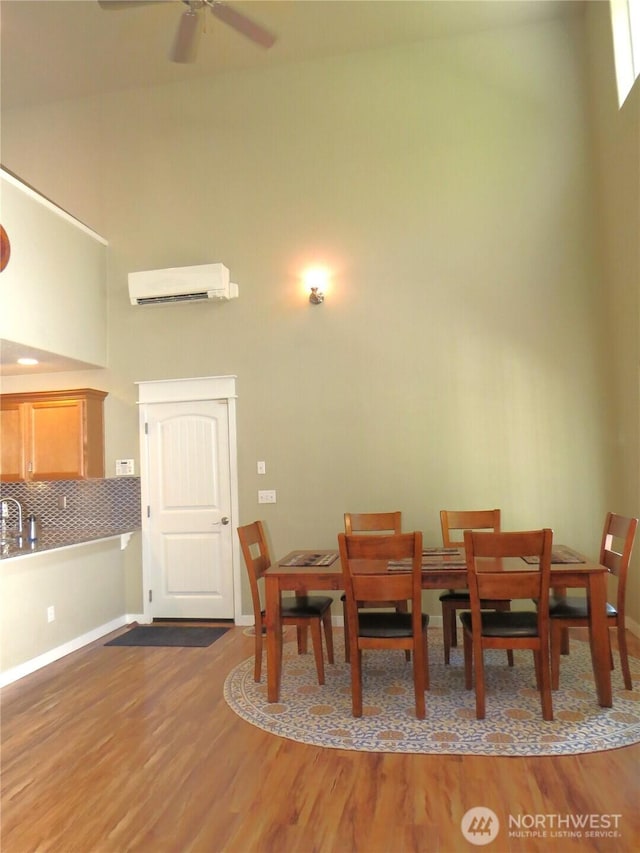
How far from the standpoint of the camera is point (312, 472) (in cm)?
495

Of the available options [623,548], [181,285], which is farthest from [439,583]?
[181,285]

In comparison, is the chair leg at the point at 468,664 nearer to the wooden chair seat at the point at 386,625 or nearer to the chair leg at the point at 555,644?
the wooden chair seat at the point at 386,625

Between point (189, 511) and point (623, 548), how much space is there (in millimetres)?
3480

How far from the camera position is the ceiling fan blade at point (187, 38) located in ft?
11.1

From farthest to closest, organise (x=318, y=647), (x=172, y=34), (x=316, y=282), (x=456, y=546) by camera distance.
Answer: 1. (x=316, y=282)
2. (x=172, y=34)
3. (x=456, y=546)
4. (x=318, y=647)

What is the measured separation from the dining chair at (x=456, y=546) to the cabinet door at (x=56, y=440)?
319cm

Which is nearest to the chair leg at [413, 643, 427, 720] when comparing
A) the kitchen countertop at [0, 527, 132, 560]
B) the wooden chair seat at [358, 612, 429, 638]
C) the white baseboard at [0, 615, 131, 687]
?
the wooden chair seat at [358, 612, 429, 638]

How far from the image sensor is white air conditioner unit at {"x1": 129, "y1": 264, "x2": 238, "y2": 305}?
5.02m

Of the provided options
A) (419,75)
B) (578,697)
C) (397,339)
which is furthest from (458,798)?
(419,75)

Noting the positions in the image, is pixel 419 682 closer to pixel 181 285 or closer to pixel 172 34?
pixel 181 285

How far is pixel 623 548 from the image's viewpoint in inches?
129

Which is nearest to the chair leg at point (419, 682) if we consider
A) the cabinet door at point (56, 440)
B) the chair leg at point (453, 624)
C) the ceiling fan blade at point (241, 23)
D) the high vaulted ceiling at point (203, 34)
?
the chair leg at point (453, 624)

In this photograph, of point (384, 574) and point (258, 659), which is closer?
point (384, 574)

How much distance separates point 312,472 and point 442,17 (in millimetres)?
3961
